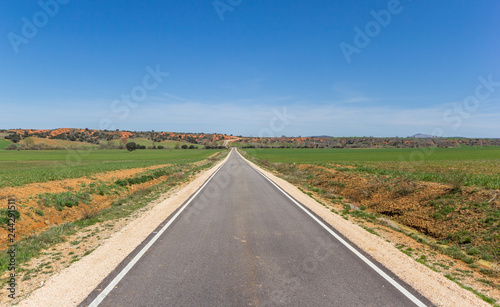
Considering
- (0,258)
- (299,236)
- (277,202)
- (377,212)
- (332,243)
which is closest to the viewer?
(0,258)

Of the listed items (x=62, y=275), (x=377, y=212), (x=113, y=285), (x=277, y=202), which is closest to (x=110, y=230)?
(x=62, y=275)

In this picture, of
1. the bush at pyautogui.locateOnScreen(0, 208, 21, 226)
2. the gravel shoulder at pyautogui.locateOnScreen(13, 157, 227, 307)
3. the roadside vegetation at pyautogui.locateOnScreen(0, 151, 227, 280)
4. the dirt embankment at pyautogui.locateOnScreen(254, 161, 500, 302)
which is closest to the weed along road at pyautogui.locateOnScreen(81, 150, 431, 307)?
the gravel shoulder at pyautogui.locateOnScreen(13, 157, 227, 307)

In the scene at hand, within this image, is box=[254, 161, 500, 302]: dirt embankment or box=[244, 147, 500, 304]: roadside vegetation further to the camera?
box=[244, 147, 500, 304]: roadside vegetation

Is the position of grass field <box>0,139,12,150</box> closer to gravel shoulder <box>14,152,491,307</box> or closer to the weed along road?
gravel shoulder <box>14,152,491,307</box>

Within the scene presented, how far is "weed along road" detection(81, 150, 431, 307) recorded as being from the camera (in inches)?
166

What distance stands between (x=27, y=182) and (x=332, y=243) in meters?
17.2

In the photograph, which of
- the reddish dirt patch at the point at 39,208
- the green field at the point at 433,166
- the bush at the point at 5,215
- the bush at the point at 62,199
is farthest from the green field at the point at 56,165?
the green field at the point at 433,166

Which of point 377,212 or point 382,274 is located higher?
point 382,274

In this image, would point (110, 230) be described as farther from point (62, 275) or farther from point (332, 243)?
point (332, 243)

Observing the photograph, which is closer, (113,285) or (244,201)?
(113,285)

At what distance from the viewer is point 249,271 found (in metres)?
5.21

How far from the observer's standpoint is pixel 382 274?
5.20 m

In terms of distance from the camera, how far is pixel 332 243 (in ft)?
22.9

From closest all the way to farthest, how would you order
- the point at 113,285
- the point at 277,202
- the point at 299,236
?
Answer: the point at 113,285 → the point at 299,236 → the point at 277,202
